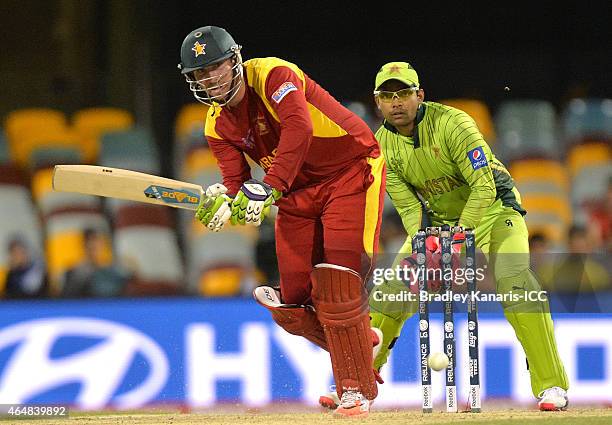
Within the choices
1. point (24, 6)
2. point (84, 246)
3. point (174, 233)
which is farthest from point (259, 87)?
point (24, 6)

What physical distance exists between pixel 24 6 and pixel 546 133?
14.1ft

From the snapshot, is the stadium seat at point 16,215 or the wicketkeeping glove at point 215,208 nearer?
the wicketkeeping glove at point 215,208

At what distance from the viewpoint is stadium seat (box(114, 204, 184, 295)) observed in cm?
844

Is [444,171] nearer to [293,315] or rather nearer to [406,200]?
[406,200]

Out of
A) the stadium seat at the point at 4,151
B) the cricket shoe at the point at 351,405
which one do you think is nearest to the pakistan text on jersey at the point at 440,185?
the cricket shoe at the point at 351,405

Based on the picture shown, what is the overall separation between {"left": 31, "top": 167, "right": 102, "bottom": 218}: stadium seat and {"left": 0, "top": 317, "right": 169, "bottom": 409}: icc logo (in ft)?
7.40

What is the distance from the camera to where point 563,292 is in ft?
21.7

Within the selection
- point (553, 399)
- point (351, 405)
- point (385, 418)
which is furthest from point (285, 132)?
point (553, 399)

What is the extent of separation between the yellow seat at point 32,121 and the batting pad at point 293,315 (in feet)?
15.5

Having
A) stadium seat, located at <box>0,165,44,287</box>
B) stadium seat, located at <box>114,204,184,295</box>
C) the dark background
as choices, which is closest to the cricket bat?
stadium seat, located at <box>114,204,184,295</box>

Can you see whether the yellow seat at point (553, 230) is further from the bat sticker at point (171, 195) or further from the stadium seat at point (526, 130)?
the bat sticker at point (171, 195)

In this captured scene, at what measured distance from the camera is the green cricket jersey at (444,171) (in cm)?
568

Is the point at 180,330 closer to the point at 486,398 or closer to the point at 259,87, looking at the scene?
the point at 486,398

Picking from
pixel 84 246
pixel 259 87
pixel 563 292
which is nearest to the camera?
pixel 259 87
